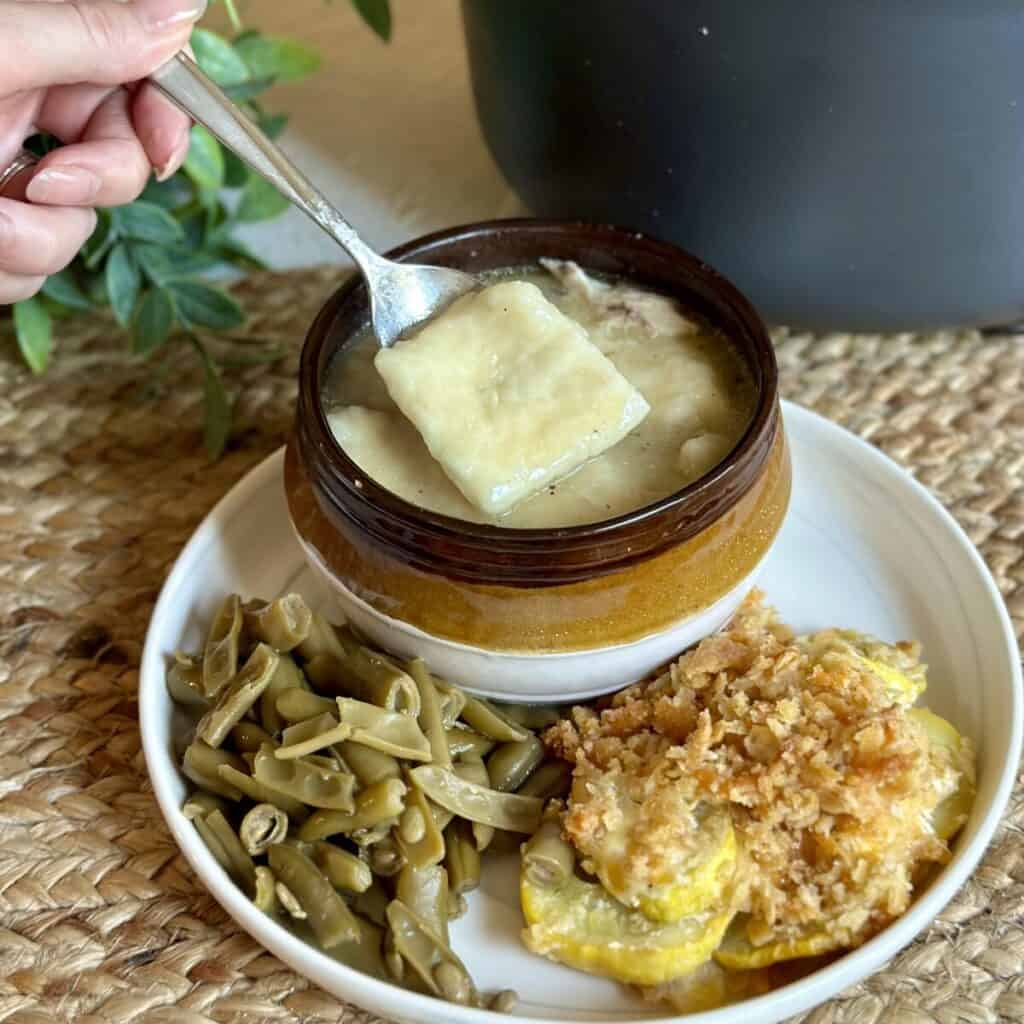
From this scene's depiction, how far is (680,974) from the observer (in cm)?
111

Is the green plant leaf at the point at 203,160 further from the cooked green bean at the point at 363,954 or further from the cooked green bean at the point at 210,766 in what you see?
the cooked green bean at the point at 363,954

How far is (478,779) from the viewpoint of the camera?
1.22 metres

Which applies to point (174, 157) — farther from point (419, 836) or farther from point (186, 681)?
point (419, 836)

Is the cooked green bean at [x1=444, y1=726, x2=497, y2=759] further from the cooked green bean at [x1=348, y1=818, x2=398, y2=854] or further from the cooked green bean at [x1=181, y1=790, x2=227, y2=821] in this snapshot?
the cooked green bean at [x1=181, y1=790, x2=227, y2=821]

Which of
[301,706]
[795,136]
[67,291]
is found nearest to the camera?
[301,706]

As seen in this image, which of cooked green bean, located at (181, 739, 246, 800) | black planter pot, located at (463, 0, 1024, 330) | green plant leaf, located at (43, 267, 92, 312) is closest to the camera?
cooked green bean, located at (181, 739, 246, 800)

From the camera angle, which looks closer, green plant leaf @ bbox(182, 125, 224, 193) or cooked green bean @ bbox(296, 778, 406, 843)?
cooked green bean @ bbox(296, 778, 406, 843)

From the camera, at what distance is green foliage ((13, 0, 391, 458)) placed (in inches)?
68.7

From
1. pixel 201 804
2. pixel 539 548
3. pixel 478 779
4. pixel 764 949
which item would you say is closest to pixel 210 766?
pixel 201 804

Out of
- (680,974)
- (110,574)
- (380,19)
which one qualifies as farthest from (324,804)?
(380,19)

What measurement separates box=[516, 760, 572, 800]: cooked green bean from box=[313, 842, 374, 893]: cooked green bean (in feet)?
0.57

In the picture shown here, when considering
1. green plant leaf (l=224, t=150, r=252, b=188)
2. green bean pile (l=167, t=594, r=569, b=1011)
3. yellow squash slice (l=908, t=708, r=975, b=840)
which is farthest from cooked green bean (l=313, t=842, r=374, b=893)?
green plant leaf (l=224, t=150, r=252, b=188)

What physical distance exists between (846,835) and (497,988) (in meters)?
0.33

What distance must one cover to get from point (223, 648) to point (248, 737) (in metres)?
0.10
